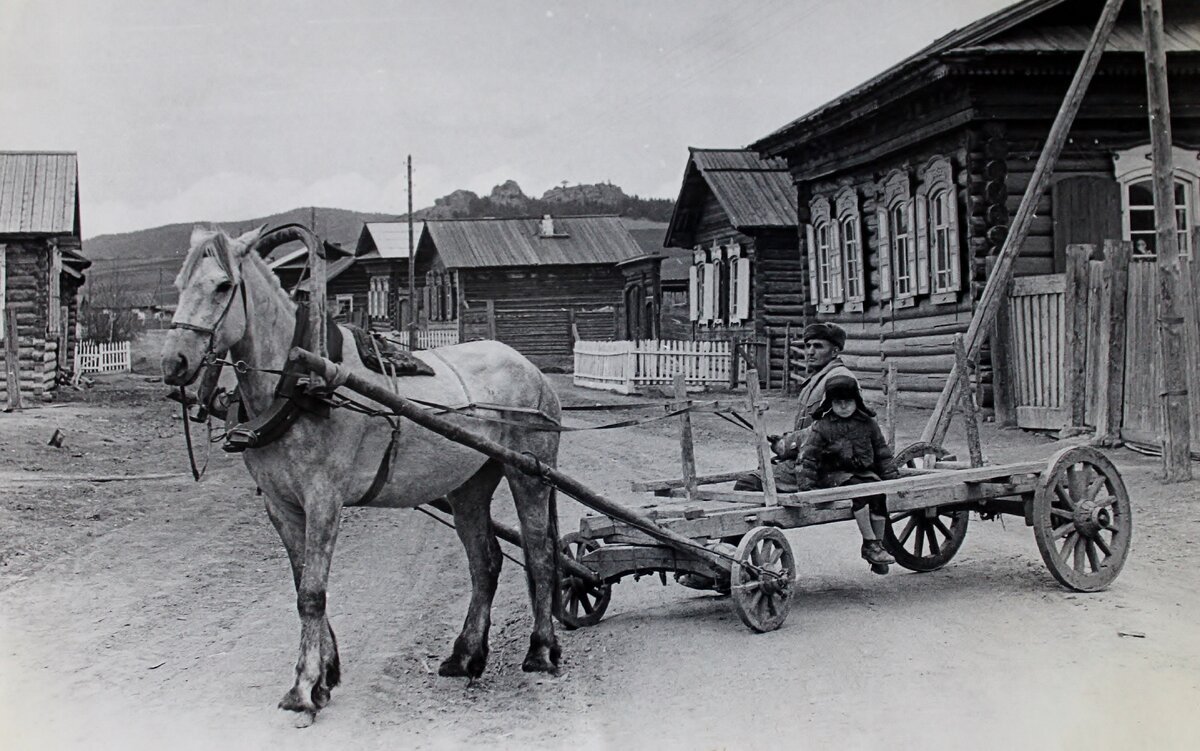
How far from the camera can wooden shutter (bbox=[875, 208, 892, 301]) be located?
1706 centimetres

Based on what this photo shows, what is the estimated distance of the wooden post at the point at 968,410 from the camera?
688 cm

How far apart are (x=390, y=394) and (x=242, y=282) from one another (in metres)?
0.77

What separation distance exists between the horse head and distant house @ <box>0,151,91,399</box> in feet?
47.9

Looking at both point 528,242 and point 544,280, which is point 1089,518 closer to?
point 544,280

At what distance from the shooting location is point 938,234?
50.9ft

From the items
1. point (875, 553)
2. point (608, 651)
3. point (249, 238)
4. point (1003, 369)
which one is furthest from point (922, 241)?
point (249, 238)

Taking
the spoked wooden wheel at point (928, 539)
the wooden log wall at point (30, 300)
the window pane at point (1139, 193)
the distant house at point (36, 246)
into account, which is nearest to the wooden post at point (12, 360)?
the distant house at point (36, 246)

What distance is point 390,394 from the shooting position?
14.7 feet

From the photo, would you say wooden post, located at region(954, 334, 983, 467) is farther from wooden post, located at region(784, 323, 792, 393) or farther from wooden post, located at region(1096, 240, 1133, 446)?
wooden post, located at region(784, 323, 792, 393)

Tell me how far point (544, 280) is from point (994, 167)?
20.4 m

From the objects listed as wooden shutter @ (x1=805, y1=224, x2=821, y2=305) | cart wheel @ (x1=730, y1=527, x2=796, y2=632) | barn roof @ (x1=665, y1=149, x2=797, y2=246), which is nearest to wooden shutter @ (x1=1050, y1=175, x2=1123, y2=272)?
wooden shutter @ (x1=805, y1=224, x2=821, y2=305)

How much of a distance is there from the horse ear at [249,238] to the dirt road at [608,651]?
199 cm

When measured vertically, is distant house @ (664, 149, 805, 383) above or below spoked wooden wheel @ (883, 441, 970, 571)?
above

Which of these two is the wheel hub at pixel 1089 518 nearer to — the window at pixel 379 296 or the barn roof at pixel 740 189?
the barn roof at pixel 740 189
